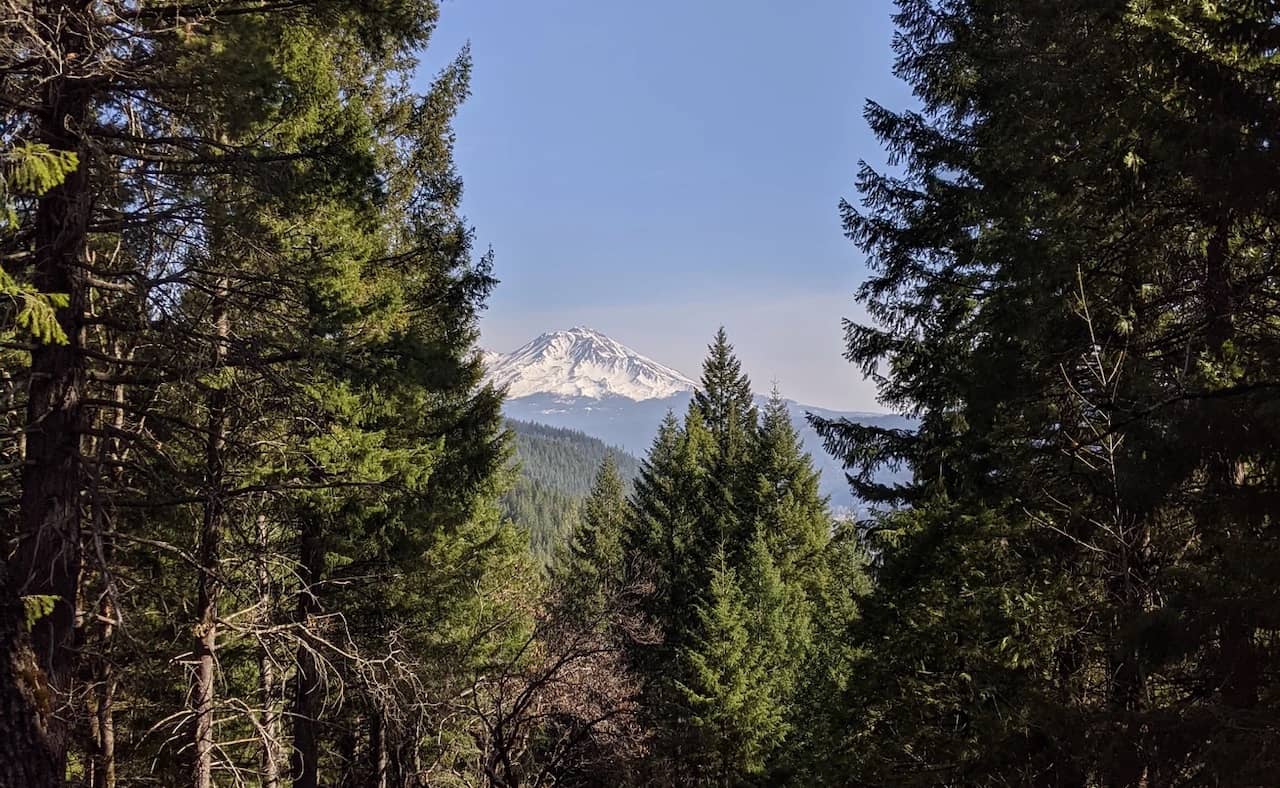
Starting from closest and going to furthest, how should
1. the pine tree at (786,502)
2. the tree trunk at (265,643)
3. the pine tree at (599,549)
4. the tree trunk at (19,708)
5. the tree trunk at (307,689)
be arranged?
the tree trunk at (19,708) → the tree trunk at (265,643) → the tree trunk at (307,689) → the pine tree at (599,549) → the pine tree at (786,502)

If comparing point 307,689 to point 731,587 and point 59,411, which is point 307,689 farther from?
point 731,587

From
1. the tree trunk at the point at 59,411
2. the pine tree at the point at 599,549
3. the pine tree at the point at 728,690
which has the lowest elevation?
the pine tree at the point at 728,690

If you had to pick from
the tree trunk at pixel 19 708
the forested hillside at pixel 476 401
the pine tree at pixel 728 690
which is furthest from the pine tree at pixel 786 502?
the tree trunk at pixel 19 708

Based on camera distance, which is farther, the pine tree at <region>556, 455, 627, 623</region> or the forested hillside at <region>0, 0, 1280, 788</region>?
the pine tree at <region>556, 455, 627, 623</region>

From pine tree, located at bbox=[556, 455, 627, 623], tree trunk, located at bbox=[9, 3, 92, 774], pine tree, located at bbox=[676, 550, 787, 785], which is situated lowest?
pine tree, located at bbox=[676, 550, 787, 785]

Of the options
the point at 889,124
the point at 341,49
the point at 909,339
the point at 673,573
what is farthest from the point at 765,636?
the point at 341,49

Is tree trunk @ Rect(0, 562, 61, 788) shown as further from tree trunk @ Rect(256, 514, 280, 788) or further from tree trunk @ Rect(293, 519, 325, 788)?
tree trunk @ Rect(293, 519, 325, 788)

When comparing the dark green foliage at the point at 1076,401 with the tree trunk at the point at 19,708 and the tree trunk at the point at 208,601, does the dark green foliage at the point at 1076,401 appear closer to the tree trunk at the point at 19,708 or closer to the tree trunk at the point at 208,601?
the tree trunk at the point at 19,708

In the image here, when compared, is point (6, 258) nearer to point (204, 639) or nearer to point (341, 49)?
point (204, 639)

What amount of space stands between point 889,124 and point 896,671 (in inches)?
281

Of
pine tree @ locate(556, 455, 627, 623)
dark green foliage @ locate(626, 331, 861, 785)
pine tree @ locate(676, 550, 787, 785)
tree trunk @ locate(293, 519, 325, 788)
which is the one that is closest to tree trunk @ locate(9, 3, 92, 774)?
tree trunk @ locate(293, 519, 325, 788)

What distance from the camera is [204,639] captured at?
320 inches

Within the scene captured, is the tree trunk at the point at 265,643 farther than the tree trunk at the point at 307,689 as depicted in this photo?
No

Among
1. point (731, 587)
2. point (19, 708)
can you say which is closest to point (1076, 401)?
point (19, 708)
